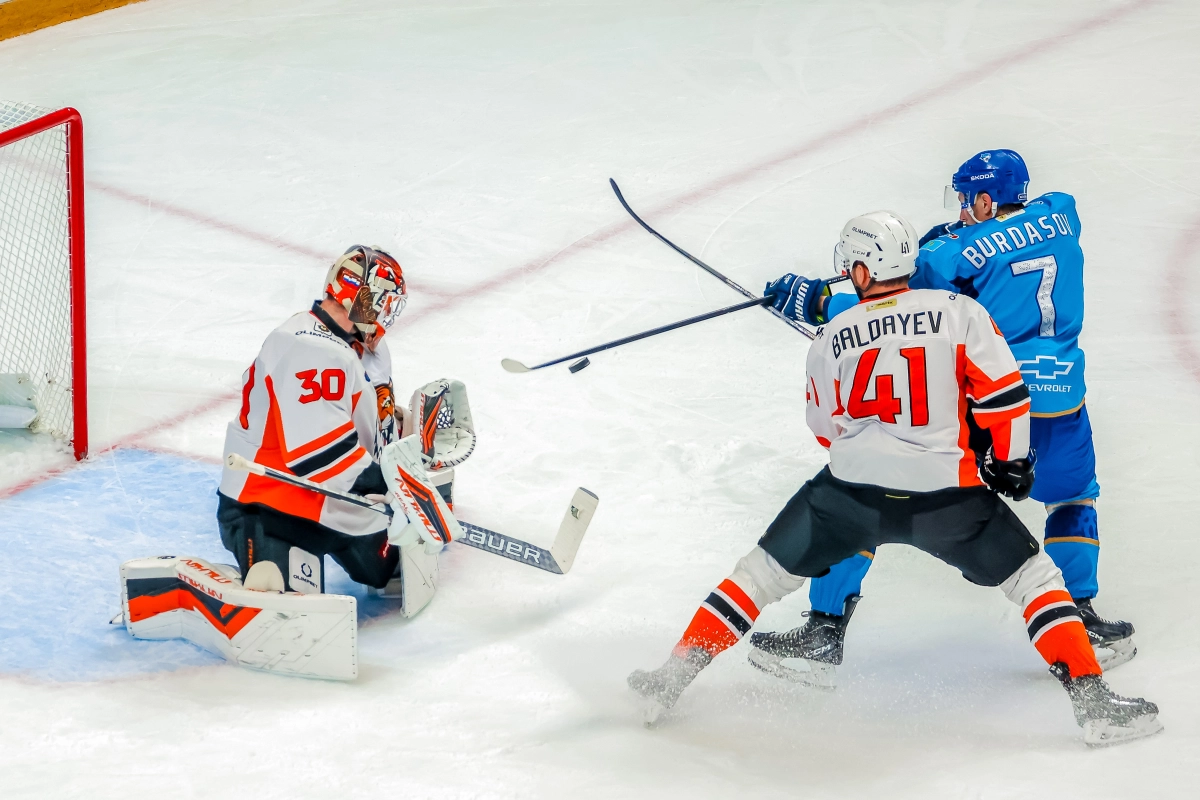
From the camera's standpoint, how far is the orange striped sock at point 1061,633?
2.49 meters

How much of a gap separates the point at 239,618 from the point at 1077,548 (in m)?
1.90

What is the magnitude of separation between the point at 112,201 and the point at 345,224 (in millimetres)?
1070

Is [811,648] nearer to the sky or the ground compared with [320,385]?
nearer to the ground

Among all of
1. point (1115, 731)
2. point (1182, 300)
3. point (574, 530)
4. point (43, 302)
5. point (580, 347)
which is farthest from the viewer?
point (1182, 300)

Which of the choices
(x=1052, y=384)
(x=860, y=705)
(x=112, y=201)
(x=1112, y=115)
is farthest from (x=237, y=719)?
(x=1112, y=115)

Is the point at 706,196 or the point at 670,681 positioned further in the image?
the point at 706,196

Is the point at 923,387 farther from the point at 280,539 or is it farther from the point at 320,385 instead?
the point at 280,539

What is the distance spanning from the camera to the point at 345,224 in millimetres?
5500

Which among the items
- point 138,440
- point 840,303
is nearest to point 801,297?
point 840,303

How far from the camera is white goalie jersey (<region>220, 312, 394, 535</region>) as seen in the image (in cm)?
288

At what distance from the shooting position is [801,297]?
3066 millimetres

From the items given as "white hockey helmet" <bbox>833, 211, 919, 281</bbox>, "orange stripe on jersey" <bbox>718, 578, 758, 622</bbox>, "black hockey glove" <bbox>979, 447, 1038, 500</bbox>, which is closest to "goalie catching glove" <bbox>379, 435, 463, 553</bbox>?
A: "orange stripe on jersey" <bbox>718, 578, 758, 622</bbox>

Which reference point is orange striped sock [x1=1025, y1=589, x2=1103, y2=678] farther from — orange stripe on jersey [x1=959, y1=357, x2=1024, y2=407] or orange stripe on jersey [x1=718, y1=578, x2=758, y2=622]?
orange stripe on jersey [x1=718, y1=578, x2=758, y2=622]

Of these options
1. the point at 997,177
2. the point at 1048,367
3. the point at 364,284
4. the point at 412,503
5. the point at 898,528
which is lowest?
the point at 898,528
